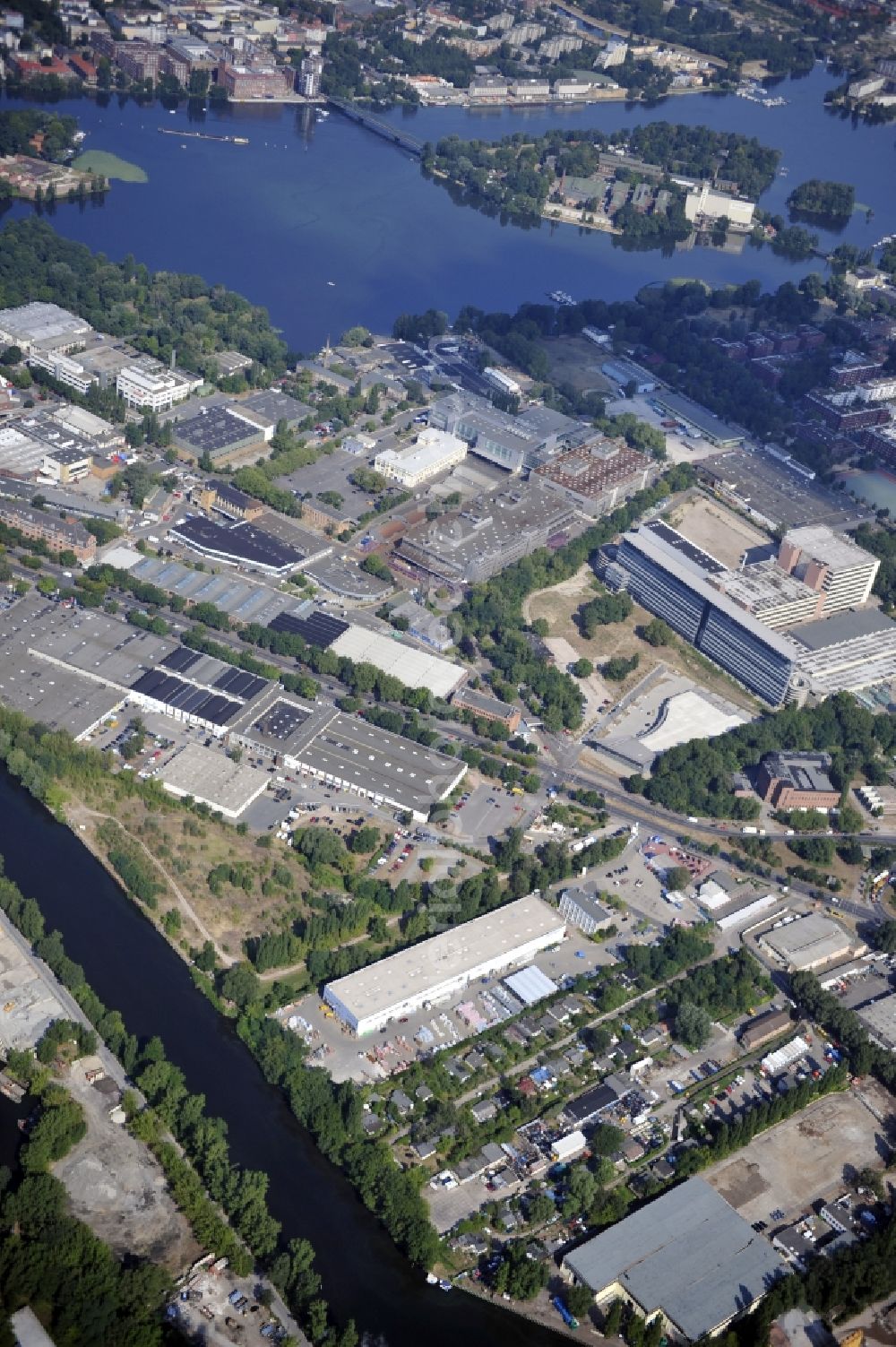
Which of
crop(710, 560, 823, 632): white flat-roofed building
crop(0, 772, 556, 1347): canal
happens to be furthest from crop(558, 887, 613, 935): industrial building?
crop(710, 560, 823, 632): white flat-roofed building

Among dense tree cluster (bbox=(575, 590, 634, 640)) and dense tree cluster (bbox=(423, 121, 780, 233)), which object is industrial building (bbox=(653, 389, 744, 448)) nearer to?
dense tree cluster (bbox=(575, 590, 634, 640))

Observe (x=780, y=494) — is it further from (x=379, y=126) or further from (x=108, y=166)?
(x=379, y=126)

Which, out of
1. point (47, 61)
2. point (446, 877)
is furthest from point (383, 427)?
point (47, 61)

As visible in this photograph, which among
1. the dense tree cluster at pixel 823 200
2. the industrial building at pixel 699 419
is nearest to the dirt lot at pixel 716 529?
the industrial building at pixel 699 419

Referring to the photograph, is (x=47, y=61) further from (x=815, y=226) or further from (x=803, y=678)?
(x=803, y=678)

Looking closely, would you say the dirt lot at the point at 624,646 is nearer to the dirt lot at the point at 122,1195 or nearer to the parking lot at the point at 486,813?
the parking lot at the point at 486,813

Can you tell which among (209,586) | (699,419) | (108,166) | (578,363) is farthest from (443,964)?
(108,166)
